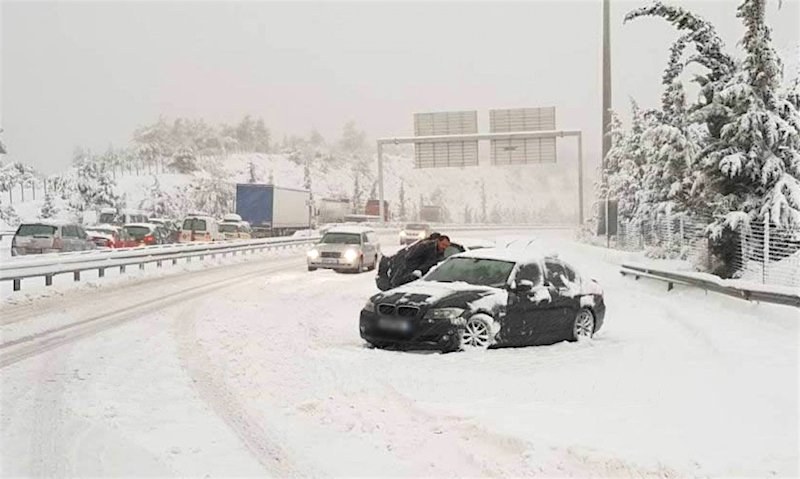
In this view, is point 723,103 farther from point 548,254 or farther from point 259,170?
point 259,170

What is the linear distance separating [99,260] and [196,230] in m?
18.4

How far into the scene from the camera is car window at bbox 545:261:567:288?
11422 millimetres

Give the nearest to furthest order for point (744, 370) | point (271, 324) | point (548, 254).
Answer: point (744, 370), point (548, 254), point (271, 324)

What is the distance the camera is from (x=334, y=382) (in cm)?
813

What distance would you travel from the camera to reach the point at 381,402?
23.8 feet

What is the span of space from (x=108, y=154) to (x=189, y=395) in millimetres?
136308

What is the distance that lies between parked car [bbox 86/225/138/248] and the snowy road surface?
20202mm

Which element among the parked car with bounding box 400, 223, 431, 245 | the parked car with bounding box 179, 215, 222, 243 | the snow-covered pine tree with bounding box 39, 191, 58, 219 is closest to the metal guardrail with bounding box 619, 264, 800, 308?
the parked car with bounding box 179, 215, 222, 243

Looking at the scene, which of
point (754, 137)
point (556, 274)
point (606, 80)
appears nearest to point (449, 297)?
point (556, 274)

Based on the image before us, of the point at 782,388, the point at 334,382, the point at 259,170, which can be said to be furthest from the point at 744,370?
the point at 259,170

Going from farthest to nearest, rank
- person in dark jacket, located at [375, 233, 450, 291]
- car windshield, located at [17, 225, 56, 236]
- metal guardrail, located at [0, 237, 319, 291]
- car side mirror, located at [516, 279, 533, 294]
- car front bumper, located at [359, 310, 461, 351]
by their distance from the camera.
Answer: car windshield, located at [17, 225, 56, 236], metal guardrail, located at [0, 237, 319, 291], person in dark jacket, located at [375, 233, 450, 291], car side mirror, located at [516, 279, 533, 294], car front bumper, located at [359, 310, 461, 351]

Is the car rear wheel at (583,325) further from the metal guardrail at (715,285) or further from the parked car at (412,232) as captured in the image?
the parked car at (412,232)

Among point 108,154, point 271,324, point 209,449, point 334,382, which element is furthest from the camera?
point 108,154

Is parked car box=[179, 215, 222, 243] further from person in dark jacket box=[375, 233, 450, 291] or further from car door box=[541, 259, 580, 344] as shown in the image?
car door box=[541, 259, 580, 344]
